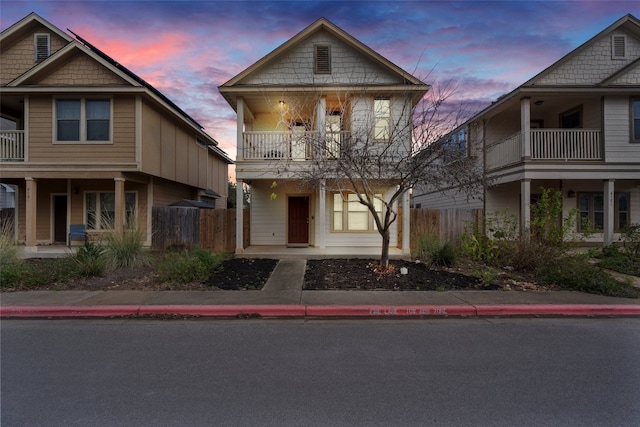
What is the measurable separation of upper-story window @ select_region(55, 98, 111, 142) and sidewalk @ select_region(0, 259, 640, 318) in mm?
7762

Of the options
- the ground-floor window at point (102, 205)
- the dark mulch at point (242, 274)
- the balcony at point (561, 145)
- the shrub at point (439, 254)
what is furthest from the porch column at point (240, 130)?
the balcony at point (561, 145)

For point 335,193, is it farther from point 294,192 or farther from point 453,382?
point 453,382

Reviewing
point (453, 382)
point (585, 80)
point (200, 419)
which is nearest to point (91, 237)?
point (200, 419)

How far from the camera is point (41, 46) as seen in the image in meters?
14.3

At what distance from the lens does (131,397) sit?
3.42 meters

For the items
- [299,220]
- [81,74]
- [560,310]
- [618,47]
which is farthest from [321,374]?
[618,47]

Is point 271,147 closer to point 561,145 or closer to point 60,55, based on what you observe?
point 60,55

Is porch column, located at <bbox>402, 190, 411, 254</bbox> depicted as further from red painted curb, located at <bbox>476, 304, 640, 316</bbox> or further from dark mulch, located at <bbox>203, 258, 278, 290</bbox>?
red painted curb, located at <bbox>476, 304, 640, 316</bbox>

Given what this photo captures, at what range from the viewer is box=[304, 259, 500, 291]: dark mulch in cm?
794

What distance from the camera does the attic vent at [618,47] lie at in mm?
14109

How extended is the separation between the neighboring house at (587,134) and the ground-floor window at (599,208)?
4 cm

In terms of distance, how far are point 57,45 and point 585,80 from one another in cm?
2276

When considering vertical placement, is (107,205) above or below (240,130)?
below

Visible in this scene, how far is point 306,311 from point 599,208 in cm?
1627
